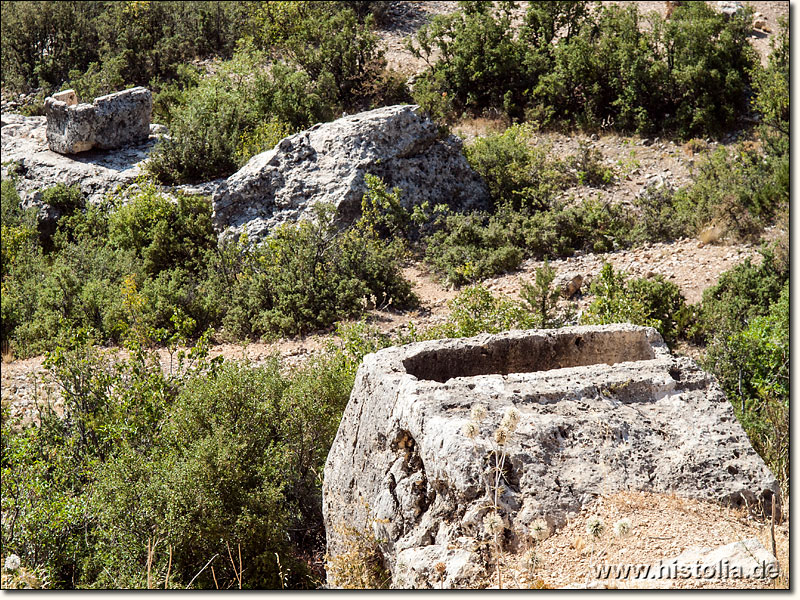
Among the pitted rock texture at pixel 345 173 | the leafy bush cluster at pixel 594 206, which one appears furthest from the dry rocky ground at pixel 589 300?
the pitted rock texture at pixel 345 173

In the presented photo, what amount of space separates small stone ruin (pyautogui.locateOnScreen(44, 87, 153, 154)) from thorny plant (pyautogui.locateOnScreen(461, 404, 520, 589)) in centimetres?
1291

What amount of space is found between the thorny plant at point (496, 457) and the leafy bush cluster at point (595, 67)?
11697 mm

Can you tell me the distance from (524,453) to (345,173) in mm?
9347

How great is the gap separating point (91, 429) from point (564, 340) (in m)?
4.94

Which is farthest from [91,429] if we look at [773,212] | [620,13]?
[620,13]

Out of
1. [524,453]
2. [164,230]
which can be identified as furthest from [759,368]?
[164,230]

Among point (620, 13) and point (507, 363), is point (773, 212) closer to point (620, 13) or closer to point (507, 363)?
point (620, 13)

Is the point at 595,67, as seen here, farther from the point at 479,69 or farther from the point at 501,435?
the point at 501,435

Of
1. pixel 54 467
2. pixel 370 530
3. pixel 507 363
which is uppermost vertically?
pixel 507 363

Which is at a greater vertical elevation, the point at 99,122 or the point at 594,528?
the point at 594,528

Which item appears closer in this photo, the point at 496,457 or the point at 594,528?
the point at 594,528

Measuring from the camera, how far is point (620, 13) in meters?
15.8

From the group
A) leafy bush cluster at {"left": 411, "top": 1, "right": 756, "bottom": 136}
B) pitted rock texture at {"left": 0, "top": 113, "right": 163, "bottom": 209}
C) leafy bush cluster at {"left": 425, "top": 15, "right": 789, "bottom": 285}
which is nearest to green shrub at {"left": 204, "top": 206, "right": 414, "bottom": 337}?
leafy bush cluster at {"left": 425, "top": 15, "right": 789, "bottom": 285}

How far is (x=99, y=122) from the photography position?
14.7 meters
